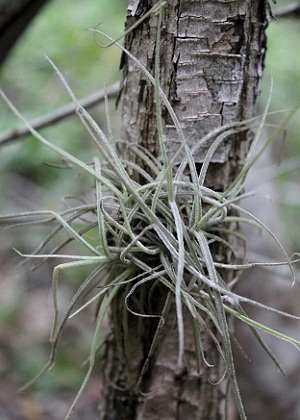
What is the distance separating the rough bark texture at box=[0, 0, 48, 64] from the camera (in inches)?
45.9

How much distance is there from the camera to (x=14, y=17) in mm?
1194

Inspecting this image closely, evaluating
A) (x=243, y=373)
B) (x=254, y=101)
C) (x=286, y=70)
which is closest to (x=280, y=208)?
(x=286, y=70)

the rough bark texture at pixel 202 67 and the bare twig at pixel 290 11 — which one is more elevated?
the bare twig at pixel 290 11

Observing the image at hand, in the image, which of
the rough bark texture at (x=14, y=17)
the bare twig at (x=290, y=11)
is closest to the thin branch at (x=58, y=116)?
the rough bark texture at (x=14, y=17)

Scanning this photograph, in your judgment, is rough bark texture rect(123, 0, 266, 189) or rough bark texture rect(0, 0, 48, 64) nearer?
rough bark texture rect(123, 0, 266, 189)

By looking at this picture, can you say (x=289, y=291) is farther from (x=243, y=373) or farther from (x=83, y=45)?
(x=83, y=45)

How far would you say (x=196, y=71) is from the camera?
71 cm

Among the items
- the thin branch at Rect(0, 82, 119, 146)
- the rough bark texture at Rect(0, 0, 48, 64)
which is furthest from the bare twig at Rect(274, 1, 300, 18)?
the rough bark texture at Rect(0, 0, 48, 64)

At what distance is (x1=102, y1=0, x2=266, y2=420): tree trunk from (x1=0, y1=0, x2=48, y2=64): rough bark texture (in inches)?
20.5

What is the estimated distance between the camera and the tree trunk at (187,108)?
0.69 metres

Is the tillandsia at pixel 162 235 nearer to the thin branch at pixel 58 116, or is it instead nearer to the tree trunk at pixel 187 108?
the tree trunk at pixel 187 108

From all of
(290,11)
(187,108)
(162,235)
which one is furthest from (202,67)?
(290,11)

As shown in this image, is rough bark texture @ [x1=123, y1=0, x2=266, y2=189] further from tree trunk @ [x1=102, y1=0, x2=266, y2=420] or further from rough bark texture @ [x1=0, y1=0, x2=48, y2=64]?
rough bark texture @ [x1=0, y1=0, x2=48, y2=64]

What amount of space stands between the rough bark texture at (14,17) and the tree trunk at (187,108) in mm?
521
